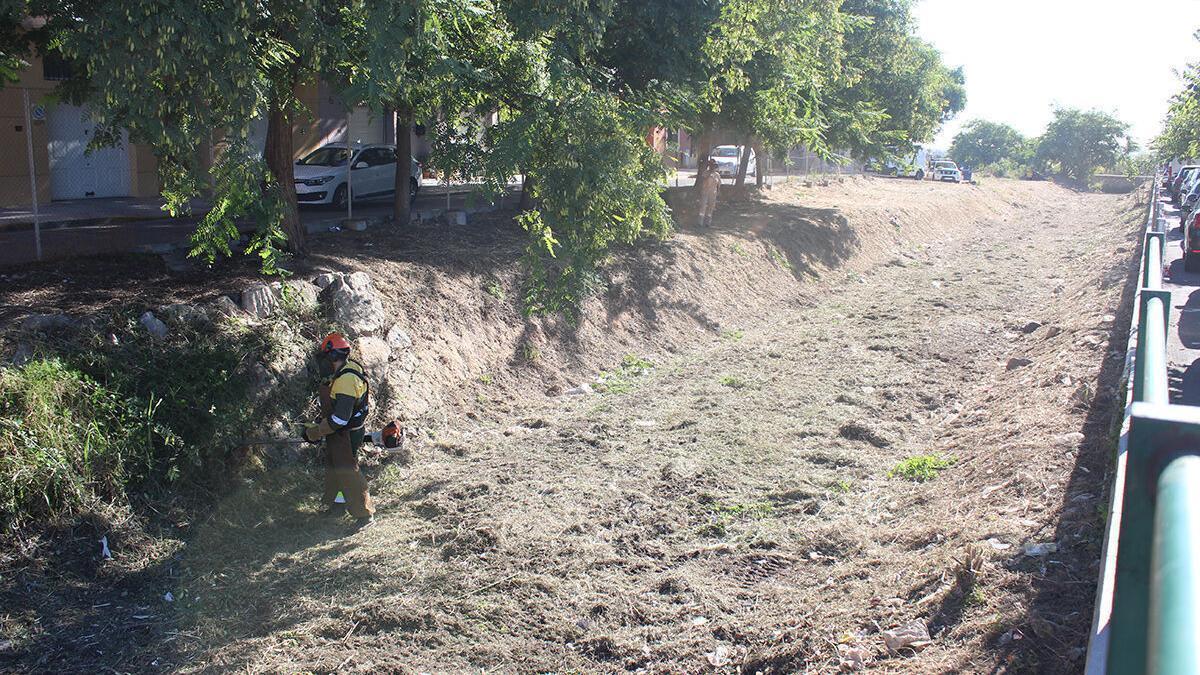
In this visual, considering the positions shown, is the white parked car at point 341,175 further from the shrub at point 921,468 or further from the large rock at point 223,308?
the shrub at point 921,468

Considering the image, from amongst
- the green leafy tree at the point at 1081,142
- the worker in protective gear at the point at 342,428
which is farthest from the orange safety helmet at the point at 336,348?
the green leafy tree at the point at 1081,142

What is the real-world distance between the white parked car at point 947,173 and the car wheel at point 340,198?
44956mm

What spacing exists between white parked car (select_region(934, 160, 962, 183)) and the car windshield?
44.5m

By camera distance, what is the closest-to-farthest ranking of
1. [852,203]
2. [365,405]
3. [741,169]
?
[365,405], [741,169], [852,203]

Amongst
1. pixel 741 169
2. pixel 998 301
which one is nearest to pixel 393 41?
pixel 998 301

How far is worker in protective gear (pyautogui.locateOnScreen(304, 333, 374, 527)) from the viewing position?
765 cm

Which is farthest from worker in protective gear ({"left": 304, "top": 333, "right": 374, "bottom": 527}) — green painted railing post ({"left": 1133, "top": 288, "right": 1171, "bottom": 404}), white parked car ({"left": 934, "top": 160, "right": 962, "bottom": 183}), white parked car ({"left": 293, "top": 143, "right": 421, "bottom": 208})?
white parked car ({"left": 934, "top": 160, "right": 962, "bottom": 183})

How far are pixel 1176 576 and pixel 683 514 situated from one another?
6.98m

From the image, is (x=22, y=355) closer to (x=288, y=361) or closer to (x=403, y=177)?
(x=288, y=361)

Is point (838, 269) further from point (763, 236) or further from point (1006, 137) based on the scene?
point (1006, 137)

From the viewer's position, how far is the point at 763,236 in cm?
2198

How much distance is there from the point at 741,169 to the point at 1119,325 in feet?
57.4

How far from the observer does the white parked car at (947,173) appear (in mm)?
57062

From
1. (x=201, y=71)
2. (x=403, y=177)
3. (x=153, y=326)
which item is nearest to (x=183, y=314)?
(x=153, y=326)
